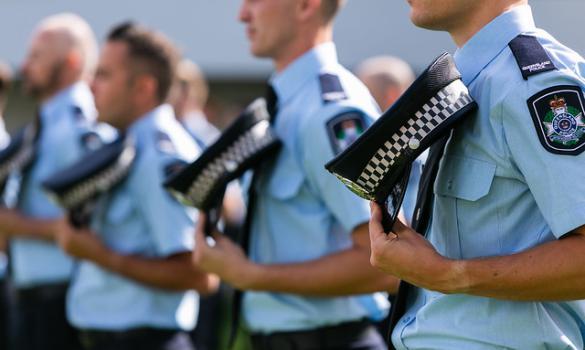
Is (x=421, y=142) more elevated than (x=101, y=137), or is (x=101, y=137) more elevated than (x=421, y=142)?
(x=421, y=142)

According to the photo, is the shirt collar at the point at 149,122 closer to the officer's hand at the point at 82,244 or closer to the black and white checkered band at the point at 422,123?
the officer's hand at the point at 82,244

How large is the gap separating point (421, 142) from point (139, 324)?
2.64 m

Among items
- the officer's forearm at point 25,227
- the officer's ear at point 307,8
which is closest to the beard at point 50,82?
the officer's forearm at point 25,227

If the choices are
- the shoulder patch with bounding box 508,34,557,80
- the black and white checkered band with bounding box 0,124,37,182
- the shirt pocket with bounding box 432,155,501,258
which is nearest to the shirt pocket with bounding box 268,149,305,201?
the shirt pocket with bounding box 432,155,501,258

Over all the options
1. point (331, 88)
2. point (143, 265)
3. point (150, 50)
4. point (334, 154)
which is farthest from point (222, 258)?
point (150, 50)

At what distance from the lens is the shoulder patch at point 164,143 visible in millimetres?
4796

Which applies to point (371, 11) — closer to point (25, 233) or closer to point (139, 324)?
point (25, 233)

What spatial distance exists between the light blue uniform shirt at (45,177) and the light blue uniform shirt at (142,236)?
0.78 metres

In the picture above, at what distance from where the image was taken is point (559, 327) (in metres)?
2.41

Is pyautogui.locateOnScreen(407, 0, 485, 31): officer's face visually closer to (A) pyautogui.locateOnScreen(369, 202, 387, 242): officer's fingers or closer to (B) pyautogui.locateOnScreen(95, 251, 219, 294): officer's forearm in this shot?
(A) pyautogui.locateOnScreen(369, 202, 387, 242): officer's fingers

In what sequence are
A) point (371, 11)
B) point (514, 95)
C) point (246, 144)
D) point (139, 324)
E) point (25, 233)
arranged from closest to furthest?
point (514, 95)
point (246, 144)
point (139, 324)
point (25, 233)
point (371, 11)

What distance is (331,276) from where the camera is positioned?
3566 mm

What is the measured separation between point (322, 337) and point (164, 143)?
61.0 inches

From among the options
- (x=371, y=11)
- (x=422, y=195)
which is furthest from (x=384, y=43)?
(x=422, y=195)
